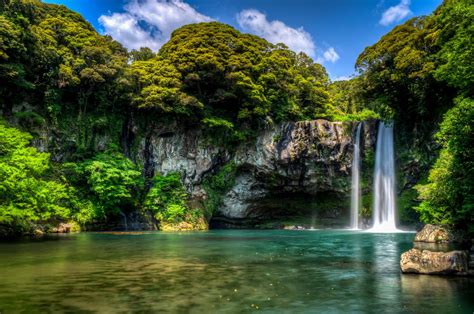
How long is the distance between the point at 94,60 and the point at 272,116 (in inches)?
687

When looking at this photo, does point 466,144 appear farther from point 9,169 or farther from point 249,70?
point 249,70

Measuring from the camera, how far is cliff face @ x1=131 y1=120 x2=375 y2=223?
36.5 metres

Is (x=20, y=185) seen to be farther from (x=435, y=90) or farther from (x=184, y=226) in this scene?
(x=435, y=90)

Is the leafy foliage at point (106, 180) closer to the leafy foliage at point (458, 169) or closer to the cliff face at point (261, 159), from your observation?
the cliff face at point (261, 159)

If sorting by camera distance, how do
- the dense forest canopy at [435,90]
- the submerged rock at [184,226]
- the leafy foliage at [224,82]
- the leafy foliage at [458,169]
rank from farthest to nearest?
the leafy foliage at [224,82]
the submerged rock at [184,226]
the dense forest canopy at [435,90]
the leafy foliage at [458,169]

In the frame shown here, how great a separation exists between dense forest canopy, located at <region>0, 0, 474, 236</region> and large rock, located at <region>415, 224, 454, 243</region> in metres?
11.2

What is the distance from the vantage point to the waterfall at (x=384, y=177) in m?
35.3

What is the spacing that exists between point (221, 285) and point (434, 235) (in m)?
12.6

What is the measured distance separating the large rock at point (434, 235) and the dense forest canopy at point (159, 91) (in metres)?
11.2

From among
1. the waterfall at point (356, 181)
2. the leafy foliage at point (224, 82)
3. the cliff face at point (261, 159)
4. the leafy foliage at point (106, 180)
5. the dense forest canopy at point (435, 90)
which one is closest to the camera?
the dense forest canopy at point (435, 90)

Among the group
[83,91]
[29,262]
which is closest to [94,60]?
[83,91]

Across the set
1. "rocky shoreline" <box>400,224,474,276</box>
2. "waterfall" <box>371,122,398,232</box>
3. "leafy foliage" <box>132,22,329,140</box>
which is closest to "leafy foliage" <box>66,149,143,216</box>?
"leafy foliage" <box>132,22,329,140</box>

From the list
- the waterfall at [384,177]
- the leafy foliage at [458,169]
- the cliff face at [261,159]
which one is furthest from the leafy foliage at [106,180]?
the leafy foliage at [458,169]

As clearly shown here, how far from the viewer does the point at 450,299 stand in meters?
8.04
